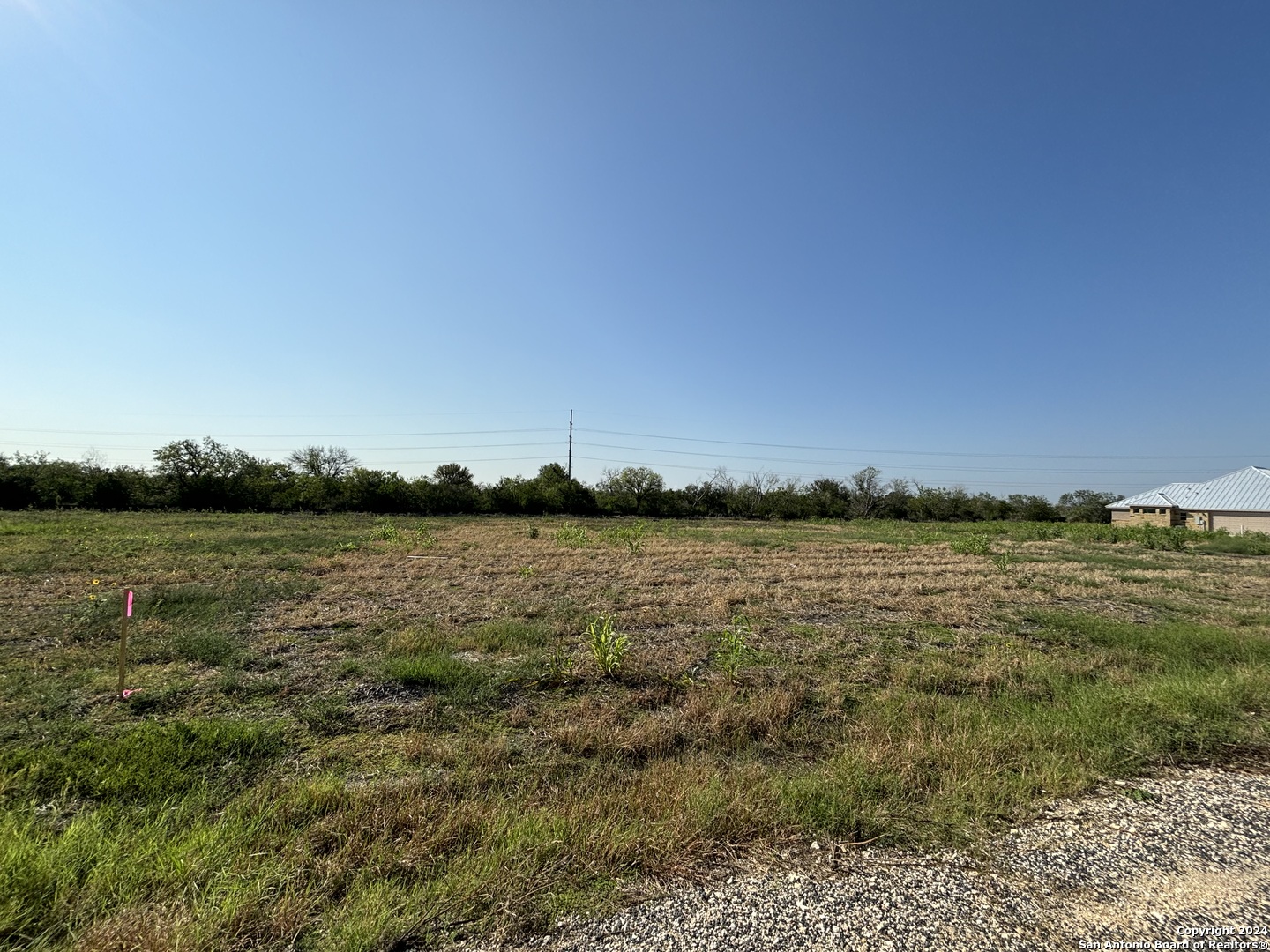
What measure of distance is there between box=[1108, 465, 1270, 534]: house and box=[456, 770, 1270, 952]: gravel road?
221 feet

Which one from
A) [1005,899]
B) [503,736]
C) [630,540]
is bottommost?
[503,736]

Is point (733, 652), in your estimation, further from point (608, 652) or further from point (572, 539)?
point (572, 539)

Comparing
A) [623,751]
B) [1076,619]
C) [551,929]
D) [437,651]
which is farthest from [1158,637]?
[437,651]

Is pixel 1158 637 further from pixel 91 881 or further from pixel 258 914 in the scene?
pixel 91 881

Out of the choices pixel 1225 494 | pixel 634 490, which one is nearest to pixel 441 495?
pixel 634 490

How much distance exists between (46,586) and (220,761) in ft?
41.0

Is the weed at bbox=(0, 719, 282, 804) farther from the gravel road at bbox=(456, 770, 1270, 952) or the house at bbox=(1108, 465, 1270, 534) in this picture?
the house at bbox=(1108, 465, 1270, 534)

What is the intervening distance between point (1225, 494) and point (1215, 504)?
87.6 inches

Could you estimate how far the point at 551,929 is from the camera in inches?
98.9

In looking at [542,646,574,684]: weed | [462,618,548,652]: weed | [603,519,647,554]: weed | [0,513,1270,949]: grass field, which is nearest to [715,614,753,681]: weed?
[0,513,1270,949]: grass field

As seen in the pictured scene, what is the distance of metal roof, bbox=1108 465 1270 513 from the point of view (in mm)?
48188

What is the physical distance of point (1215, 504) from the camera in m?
50.9

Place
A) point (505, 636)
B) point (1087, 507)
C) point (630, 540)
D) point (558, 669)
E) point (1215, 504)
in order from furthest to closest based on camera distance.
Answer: point (1087, 507)
point (1215, 504)
point (630, 540)
point (505, 636)
point (558, 669)

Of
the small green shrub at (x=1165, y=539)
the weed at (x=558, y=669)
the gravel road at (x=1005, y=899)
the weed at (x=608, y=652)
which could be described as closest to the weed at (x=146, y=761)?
the weed at (x=558, y=669)
